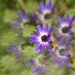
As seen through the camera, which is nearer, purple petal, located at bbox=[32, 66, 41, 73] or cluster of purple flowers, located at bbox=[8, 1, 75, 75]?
cluster of purple flowers, located at bbox=[8, 1, 75, 75]

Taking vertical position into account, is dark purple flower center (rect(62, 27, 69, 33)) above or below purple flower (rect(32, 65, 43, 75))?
above

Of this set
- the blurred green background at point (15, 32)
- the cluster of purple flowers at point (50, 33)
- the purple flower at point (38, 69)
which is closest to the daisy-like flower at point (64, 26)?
the cluster of purple flowers at point (50, 33)

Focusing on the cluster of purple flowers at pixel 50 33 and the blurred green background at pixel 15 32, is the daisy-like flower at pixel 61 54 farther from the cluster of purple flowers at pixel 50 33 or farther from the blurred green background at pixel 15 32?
the blurred green background at pixel 15 32

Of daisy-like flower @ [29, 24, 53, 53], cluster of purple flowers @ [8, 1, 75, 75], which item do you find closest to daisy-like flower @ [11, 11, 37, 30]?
cluster of purple flowers @ [8, 1, 75, 75]

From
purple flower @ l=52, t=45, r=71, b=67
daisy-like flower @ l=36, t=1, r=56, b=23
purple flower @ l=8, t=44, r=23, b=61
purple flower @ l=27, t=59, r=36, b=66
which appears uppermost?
daisy-like flower @ l=36, t=1, r=56, b=23

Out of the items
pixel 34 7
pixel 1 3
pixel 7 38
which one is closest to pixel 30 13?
pixel 34 7

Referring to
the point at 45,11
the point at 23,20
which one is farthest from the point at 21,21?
the point at 45,11

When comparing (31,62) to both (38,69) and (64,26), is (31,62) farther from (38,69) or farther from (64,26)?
(64,26)

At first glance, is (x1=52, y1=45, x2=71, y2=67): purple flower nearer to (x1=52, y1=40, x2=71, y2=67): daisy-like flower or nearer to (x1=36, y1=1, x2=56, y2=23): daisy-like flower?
(x1=52, y1=40, x2=71, y2=67): daisy-like flower

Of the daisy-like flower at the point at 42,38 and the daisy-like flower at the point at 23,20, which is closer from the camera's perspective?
the daisy-like flower at the point at 42,38

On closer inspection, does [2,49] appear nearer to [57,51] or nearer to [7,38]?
[7,38]
